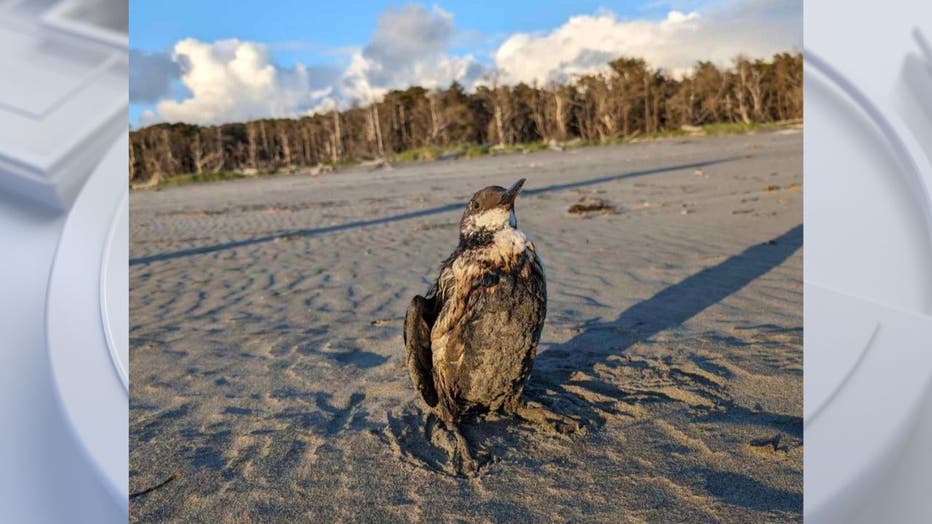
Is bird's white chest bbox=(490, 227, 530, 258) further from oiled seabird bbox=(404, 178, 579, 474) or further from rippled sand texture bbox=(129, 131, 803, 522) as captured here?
rippled sand texture bbox=(129, 131, 803, 522)

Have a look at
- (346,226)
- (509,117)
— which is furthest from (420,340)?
(509,117)

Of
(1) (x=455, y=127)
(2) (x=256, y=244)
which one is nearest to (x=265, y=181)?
(1) (x=455, y=127)

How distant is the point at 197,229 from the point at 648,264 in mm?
7810

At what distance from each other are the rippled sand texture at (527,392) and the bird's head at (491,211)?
931 millimetres

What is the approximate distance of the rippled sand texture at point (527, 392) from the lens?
8.89ft

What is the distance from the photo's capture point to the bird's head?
2.88m

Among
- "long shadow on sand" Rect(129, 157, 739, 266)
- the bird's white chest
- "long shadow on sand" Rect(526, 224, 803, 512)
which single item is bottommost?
"long shadow on sand" Rect(526, 224, 803, 512)

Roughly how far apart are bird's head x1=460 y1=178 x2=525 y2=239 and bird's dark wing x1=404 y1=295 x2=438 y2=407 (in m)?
0.38

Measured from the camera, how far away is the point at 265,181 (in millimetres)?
20578

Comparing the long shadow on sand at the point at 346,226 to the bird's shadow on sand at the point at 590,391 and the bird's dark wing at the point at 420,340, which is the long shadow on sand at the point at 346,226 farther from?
the bird's dark wing at the point at 420,340

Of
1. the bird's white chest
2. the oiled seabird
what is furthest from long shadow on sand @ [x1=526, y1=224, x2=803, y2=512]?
the bird's white chest

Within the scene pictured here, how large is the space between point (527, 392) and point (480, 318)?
0.80 meters

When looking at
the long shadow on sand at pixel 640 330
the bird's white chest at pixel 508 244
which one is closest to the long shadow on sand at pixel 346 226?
the long shadow on sand at pixel 640 330

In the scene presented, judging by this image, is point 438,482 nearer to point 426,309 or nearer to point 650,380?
point 426,309
